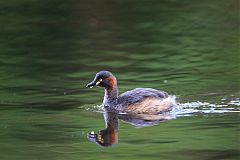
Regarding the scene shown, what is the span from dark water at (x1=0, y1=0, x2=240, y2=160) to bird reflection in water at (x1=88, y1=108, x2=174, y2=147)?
0.47 feet

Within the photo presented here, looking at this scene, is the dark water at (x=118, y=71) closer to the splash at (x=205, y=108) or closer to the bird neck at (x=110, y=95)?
the splash at (x=205, y=108)

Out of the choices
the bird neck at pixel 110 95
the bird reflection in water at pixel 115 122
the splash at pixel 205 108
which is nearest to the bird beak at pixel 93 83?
the bird neck at pixel 110 95

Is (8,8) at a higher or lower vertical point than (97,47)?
higher

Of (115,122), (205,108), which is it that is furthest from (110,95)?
(205,108)

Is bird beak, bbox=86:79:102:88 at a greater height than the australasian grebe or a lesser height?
greater

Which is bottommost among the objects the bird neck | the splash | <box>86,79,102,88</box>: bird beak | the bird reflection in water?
the bird reflection in water

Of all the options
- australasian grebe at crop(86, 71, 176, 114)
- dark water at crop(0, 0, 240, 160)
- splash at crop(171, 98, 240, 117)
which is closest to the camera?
dark water at crop(0, 0, 240, 160)

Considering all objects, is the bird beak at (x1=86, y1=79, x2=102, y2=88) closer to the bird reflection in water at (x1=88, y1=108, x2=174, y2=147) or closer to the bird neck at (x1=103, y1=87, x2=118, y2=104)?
the bird neck at (x1=103, y1=87, x2=118, y2=104)

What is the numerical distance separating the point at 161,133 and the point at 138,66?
16.3ft

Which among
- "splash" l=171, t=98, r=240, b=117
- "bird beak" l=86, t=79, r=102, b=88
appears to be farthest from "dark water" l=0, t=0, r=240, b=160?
"bird beak" l=86, t=79, r=102, b=88

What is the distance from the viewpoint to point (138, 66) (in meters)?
15.6

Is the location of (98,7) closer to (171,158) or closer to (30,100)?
(30,100)

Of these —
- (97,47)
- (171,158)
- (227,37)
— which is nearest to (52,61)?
(97,47)

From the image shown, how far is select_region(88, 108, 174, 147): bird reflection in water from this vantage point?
10648mm
